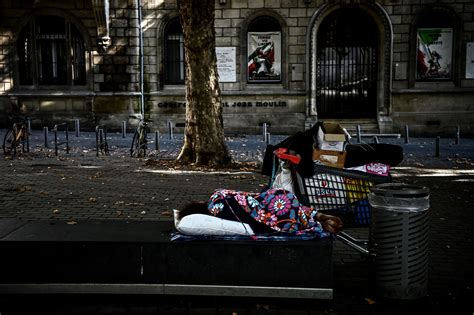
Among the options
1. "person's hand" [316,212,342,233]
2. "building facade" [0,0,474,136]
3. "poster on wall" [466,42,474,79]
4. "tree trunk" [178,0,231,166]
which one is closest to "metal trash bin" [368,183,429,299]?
"person's hand" [316,212,342,233]

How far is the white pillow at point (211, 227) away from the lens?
174 inches

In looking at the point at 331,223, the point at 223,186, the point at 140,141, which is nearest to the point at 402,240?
the point at 331,223

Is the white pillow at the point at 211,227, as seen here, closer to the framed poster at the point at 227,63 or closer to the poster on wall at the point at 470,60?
the framed poster at the point at 227,63

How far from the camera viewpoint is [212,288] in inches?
171

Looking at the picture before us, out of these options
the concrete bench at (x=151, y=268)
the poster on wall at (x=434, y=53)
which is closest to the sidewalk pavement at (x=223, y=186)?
the concrete bench at (x=151, y=268)

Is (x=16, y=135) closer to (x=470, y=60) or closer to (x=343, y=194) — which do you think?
(x=343, y=194)

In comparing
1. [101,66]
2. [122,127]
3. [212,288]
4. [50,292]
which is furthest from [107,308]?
[101,66]

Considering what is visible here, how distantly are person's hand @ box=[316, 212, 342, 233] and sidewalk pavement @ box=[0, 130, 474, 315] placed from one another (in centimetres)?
63

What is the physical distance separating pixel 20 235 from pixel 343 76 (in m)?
17.7

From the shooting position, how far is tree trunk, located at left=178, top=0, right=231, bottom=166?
40.7ft

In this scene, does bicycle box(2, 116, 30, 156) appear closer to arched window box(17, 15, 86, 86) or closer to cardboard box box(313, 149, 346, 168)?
arched window box(17, 15, 86, 86)

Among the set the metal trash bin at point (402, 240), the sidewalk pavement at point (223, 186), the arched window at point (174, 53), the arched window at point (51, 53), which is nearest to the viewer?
the metal trash bin at point (402, 240)

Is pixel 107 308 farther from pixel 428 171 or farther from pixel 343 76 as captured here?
pixel 343 76

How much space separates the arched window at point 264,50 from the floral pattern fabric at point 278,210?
16539 mm
